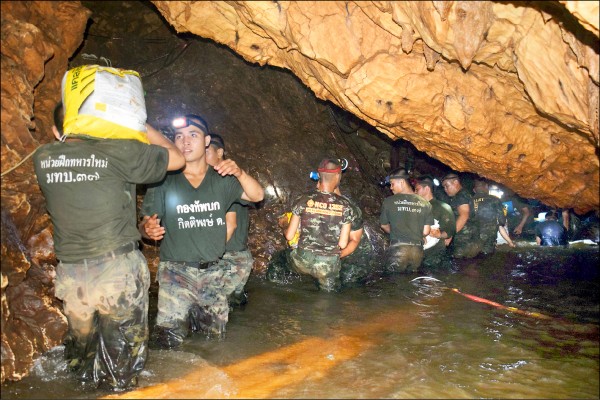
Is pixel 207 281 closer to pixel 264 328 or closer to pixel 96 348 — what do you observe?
pixel 264 328

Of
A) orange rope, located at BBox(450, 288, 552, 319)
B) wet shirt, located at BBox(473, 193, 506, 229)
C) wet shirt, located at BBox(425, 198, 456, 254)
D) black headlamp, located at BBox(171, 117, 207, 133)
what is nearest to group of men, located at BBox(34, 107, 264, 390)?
black headlamp, located at BBox(171, 117, 207, 133)

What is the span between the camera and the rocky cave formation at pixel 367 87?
12.9 ft

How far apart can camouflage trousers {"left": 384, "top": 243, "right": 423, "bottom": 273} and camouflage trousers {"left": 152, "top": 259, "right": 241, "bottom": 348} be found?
13.3 feet

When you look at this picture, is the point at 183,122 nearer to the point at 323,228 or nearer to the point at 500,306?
the point at 323,228

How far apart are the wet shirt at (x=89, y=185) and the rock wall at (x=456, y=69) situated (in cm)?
244

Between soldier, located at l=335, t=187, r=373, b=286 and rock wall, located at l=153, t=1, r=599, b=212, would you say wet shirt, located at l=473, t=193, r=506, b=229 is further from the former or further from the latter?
soldier, located at l=335, t=187, r=373, b=286

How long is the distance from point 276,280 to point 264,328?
7.24ft

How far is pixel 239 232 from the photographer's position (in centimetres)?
557

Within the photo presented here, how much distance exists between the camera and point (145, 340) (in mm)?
3479

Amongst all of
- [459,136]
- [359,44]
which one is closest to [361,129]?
[459,136]

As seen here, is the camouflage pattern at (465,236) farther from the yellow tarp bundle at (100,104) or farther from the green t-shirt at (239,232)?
the yellow tarp bundle at (100,104)

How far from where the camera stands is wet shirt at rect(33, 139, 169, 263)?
318 cm

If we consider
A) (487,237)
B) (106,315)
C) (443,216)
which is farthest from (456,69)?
(487,237)

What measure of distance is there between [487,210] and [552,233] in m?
2.46
